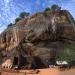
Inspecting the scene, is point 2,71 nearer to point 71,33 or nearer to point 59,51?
point 59,51

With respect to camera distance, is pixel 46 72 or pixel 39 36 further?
pixel 39 36

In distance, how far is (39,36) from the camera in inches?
1254

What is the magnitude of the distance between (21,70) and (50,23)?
512 inches

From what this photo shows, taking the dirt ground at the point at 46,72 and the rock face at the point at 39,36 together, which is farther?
the rock face at the point at 39,36

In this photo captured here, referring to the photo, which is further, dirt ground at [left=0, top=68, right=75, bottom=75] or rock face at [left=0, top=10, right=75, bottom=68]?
rock face at [left=0, top=10, right=75, bottom=68]

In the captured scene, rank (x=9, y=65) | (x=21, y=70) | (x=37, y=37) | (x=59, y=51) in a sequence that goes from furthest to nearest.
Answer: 1. (x=37, y=37)
2. (x=59, y=51)
3. (x=9, y=65)
4. (x=21, y=70)

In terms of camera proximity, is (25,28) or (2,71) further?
(25,28)

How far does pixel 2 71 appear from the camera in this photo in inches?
816

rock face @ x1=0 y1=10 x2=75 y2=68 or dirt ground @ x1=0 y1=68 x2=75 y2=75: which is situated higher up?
rock face @ x1=0 y1=10 x2=75 y2=68

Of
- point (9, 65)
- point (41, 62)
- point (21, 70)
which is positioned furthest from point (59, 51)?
point (21, 70)

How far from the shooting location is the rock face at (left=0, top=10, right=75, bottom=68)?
95.2 ft

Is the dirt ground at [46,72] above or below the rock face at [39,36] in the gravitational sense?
below

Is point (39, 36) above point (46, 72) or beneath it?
above

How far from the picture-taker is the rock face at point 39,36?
95.2ft
